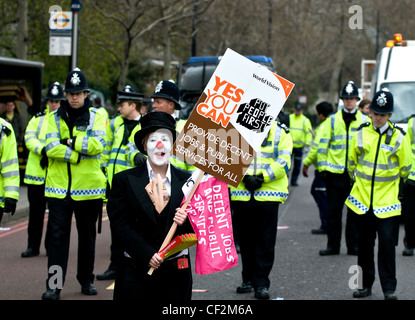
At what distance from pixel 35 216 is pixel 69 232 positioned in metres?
2.49

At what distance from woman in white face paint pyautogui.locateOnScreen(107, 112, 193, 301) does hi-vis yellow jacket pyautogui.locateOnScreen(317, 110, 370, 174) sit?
5.53m

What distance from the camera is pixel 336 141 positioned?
33.3 feet

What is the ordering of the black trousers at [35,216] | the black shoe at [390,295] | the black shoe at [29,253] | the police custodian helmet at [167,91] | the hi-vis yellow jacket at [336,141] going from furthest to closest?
the hi-vis yellow jacket at [336,141], the black trousers at [35,216], the black shoe at [29,253], the black shoe at [390,295], the police custodian helmet at [167,91]

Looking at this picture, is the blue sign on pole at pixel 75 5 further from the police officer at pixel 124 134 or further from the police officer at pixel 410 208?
the police officer at pixel 410 208

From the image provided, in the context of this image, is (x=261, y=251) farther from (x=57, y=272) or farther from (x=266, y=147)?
(x=57, y=272)

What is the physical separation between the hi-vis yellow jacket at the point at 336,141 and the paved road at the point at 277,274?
114cm

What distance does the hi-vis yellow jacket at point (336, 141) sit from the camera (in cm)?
1004

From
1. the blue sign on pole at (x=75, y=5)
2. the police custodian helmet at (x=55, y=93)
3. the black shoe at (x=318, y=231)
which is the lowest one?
the black shoe at (x=318, y=231)

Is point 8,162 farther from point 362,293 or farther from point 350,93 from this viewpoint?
point 350,93

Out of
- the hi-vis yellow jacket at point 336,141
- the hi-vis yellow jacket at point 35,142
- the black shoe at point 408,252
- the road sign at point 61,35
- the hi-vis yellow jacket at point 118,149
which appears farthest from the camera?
the road sign at point 61,35

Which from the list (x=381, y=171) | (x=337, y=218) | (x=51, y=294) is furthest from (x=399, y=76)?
(x=51, y=294)

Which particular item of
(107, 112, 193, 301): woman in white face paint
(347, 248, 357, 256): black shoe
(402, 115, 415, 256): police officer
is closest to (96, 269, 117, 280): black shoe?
(347, 248, 357, 256): black shoe

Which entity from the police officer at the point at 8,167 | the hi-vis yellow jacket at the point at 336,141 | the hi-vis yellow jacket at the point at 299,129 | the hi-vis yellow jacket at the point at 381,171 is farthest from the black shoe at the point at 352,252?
the hi-vis yellow jacket at the point at 299,129

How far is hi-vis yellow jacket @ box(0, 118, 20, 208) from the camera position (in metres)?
6.78
